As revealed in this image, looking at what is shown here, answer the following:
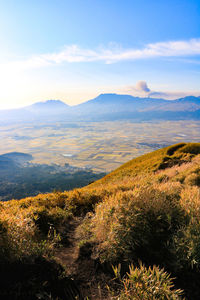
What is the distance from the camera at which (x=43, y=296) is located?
277 centimetres

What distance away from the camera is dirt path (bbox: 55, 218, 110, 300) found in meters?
3.11

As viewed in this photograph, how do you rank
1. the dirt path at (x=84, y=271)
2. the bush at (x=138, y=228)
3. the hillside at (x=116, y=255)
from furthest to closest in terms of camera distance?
the bush at (x=138, y=228), the dirt path at (x=84, y=271), the hillside at (x=116, y=255)

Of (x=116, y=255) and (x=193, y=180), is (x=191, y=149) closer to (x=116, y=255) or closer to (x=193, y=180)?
(x=193, y=180)

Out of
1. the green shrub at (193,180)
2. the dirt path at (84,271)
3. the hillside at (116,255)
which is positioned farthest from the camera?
the green shrub at (193,180)

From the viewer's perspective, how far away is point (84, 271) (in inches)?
143

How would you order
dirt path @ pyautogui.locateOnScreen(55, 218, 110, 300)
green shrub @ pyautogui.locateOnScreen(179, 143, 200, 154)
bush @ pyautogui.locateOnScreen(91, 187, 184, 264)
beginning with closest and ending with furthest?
dirt path @ pyautogui.locateOnScreen(55, 218, 110, 300) → bush @ pyautogui.locateOnScreen(91, 187, 184, 264) → green shrub @ pyautogui.locateOnScreen(179, 143, 200, 154)

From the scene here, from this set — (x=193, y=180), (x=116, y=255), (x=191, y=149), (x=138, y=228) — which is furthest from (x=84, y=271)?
(x=191, y=149)

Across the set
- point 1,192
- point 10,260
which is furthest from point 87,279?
point 1,192

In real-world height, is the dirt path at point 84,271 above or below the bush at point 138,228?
below

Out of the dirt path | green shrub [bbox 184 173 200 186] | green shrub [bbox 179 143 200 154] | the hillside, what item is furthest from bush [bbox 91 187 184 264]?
green shrub [bbox 179 143 200 154]

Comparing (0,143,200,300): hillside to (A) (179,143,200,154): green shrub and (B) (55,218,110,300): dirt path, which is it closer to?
(B) (55,218,110,300): dirt path

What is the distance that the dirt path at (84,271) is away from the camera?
3109mm

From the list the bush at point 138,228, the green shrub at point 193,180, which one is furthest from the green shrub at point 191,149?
the bush at point 138,228

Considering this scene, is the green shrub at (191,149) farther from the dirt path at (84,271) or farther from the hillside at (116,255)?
the dirt path at (84,271)
